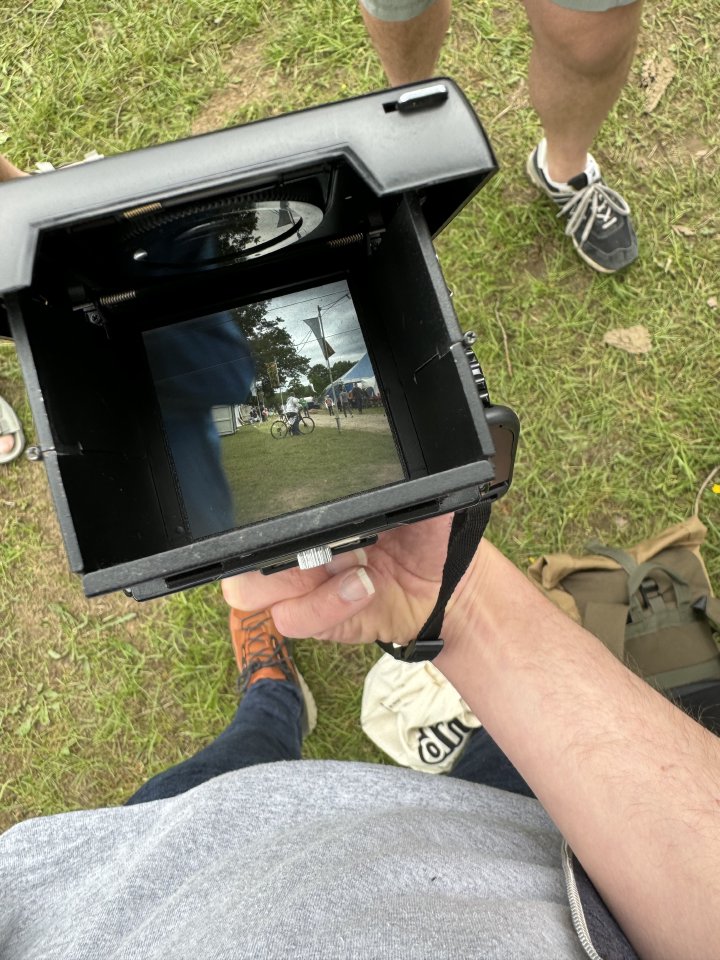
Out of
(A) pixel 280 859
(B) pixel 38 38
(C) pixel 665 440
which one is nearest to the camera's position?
(A) pixel 280 859

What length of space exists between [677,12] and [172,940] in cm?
269

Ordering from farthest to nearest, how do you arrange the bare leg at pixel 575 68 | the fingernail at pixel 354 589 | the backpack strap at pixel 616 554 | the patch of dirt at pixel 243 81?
1. the patch of dirt at pixel 243 81
2. the backpack strap at pixel 616 554
3. the bare leg at pixel 575 68
4. the fingernail at pixel 354 589

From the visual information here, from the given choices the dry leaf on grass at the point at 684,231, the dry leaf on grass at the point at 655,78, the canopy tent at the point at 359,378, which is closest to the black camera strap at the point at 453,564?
the canopy tent at the point at 359,378

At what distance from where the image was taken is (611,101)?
1.58 metres

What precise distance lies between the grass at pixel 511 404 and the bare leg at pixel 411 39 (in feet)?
1.24

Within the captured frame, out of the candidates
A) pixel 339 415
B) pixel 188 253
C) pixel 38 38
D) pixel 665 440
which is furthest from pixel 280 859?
pixel 38 38

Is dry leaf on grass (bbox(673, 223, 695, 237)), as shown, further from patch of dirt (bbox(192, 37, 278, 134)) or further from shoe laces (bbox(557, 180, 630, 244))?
patch of dirt (bbox(192, 37, 278, 134))

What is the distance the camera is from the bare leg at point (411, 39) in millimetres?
1537

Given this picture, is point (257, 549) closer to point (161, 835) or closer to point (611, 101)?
point (161, 835)

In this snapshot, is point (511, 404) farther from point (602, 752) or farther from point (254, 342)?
point (602, 752)

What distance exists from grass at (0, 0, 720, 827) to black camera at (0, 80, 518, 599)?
91 centimetres

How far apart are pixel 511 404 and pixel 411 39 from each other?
995 mm

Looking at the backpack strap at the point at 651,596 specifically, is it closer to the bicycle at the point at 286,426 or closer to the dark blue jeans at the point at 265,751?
the dark blue jeans at the point at 265,751

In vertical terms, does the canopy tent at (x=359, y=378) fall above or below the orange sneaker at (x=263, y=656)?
above
